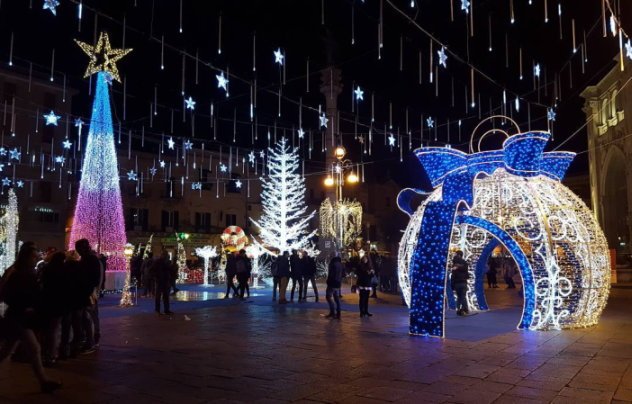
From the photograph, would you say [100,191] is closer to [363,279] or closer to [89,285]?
[363,279]

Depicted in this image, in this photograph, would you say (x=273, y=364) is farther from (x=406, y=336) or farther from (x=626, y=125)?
(x=626, y=125)

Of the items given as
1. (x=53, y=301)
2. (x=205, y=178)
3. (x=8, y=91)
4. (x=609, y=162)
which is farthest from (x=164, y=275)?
(x=205, y=178)

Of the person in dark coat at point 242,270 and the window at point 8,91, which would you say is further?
the window at point 8,91

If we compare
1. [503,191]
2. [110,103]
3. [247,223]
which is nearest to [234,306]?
[503,191]

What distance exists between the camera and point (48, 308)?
6594mm

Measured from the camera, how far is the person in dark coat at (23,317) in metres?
5.76

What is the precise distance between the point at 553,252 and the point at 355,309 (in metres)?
5.78

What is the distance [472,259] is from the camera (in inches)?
557

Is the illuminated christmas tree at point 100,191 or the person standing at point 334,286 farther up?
the illuminated christmas tree at point 100,191

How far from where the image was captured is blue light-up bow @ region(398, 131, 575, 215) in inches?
398

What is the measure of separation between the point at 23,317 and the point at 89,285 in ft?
4.80

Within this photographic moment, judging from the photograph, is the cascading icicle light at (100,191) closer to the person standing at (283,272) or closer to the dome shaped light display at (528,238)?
the person standing at (283,272)

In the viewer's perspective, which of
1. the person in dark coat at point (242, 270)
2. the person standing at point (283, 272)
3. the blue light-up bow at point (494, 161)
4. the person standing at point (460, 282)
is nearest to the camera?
the blue light-up bow at point (494, 161)

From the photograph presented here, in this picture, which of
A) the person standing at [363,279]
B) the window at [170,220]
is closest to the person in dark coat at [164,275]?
the person standing at [363,279]
